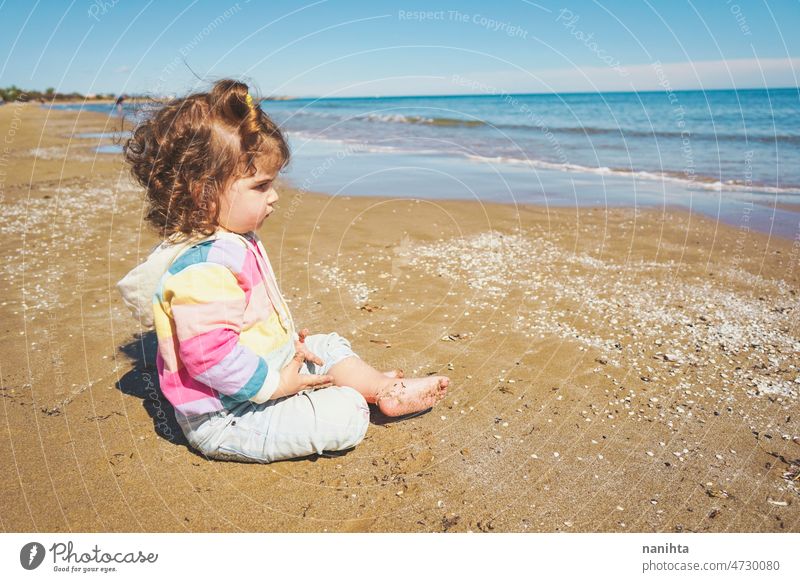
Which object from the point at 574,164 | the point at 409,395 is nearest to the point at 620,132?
the point at 574,164

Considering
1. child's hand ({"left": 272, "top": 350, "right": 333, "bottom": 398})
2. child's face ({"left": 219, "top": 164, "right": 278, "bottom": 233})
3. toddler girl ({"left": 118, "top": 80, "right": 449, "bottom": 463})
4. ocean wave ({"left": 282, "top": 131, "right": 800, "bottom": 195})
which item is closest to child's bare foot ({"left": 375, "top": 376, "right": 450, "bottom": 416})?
toddler girl ({"left": 118, "top": 80, "right": 449, "bottom": 463})

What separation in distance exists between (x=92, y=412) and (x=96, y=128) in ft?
94.0

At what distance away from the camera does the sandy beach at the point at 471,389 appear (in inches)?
109

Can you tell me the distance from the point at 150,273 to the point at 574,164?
13.4 metres

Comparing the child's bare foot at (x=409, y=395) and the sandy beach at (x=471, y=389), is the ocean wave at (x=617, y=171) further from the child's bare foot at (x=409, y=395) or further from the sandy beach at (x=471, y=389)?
the child's bare foot at (x=409, y=395)

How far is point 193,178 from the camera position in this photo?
9.49 feet

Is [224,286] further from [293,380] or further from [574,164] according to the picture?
[574,164]

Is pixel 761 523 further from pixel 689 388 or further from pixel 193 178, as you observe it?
pixel 193 178

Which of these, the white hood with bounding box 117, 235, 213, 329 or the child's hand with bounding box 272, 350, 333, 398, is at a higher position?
the white hood with bounding box 117, 235, 213, 329

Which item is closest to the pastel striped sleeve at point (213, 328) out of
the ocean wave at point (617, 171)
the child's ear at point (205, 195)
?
the child's ear at point (205, 195)

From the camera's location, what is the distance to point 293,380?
2.97 m

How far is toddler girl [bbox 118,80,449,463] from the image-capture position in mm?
2738

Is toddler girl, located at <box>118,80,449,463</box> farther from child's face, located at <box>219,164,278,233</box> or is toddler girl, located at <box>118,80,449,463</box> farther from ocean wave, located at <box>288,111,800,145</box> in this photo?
ocean wave, located at <box>288,111,800,145</box>
